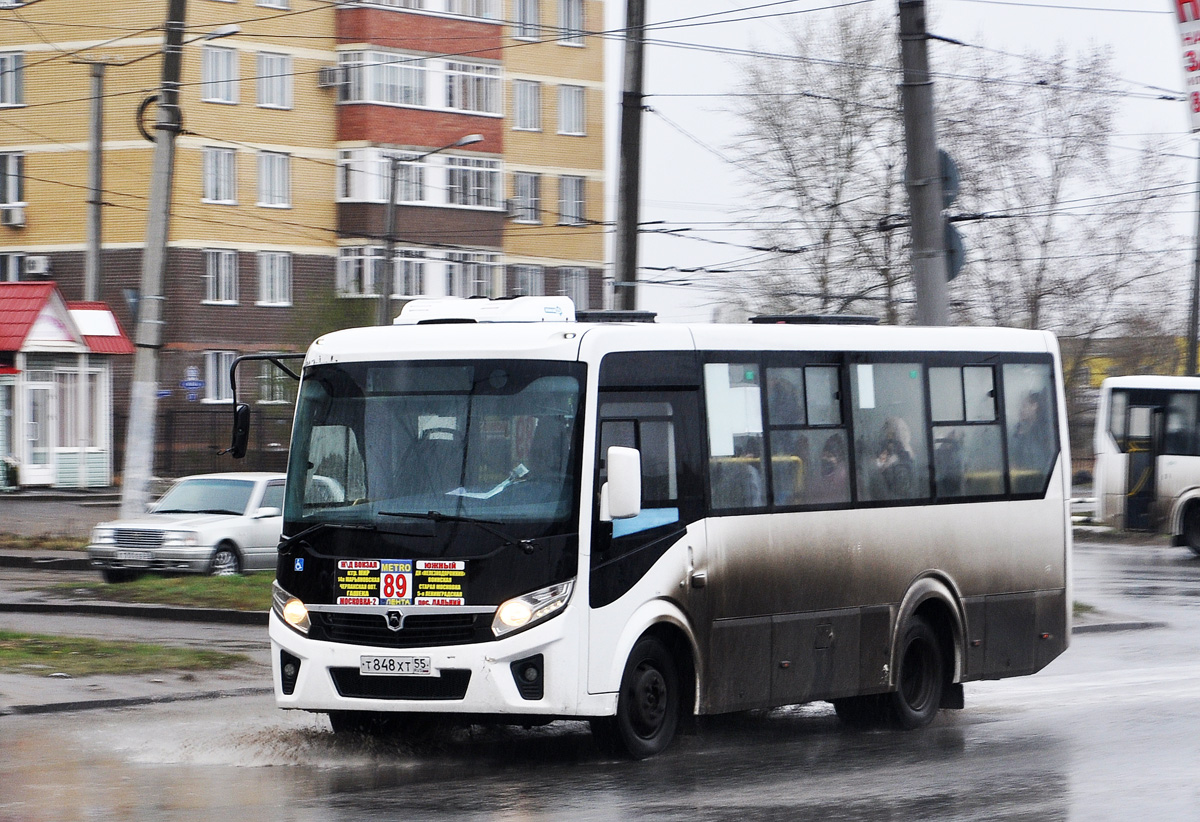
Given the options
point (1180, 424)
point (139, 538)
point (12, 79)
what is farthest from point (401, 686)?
point (12, 79)

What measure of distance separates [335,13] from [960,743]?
47850 millimetres

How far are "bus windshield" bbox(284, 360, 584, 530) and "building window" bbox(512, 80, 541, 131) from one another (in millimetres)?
51456

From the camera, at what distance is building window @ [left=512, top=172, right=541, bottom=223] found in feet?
202

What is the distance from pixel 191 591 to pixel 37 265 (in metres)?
36.0

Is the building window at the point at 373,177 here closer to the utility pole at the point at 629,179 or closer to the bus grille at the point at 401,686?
the utility pole at the point at 629,179

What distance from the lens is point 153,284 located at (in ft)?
70.9

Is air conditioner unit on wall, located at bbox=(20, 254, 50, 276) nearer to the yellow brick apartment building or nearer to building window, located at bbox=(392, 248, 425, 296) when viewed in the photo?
the yellow brick apartment building

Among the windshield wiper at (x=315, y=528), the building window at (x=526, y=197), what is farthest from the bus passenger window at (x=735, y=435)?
the building window at (x=526, y=197)

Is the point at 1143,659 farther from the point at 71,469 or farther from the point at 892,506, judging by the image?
the point at 71,469

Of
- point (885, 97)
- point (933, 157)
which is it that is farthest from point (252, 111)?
point (933, 157)

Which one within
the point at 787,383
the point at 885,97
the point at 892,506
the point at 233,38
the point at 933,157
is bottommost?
the point at 892,506

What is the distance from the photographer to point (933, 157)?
17.5 m

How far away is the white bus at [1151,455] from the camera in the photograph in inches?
1357

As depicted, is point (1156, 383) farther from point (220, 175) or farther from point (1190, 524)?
point (220, 175)
